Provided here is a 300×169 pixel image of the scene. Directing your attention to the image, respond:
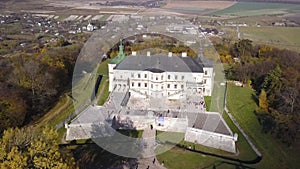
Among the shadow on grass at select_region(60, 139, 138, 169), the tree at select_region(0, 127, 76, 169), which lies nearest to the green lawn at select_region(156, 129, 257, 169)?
the shadow on grass at select_region(60, 139, 138, 169)

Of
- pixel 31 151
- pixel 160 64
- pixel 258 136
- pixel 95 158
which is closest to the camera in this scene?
pixel 31 151

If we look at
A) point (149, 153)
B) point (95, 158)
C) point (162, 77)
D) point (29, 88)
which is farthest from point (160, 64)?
point (29, 88)

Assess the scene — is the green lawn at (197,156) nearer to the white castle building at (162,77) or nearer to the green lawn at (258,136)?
the green lawn at (258,136)

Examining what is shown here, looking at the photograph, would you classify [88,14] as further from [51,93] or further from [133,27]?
[51,93]

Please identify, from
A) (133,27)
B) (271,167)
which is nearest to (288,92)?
(271,167)

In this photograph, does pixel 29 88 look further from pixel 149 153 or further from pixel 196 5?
pixel 196 5

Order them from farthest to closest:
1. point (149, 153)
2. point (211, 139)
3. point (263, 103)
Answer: point (263, 103), point (211, 139), point (149, 153)
